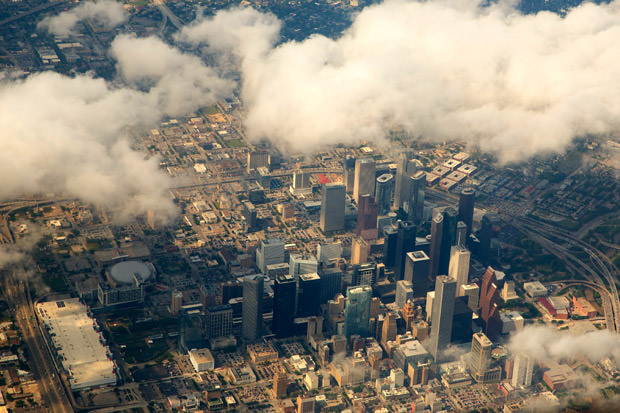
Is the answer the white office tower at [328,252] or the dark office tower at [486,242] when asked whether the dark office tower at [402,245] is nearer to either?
the white office tower at [328,252]

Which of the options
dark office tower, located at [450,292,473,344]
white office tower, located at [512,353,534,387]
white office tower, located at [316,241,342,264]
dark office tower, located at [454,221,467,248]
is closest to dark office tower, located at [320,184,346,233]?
white office tower, located at [316,241,342,264]

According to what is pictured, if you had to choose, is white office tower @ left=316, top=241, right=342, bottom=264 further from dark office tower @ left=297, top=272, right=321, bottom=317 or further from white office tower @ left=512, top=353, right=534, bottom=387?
white office tower @ left=512, top=353, right=534, bottom=387

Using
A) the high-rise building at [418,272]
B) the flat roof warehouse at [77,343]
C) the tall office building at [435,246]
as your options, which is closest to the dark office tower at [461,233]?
the tall office building at [435,246]

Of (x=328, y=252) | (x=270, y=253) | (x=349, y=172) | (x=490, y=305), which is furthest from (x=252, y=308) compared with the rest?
(x=349, y=172)

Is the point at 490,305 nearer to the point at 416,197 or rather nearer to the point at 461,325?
the point at 461,325

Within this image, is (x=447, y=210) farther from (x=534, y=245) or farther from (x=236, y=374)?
(x=236, y=374)
